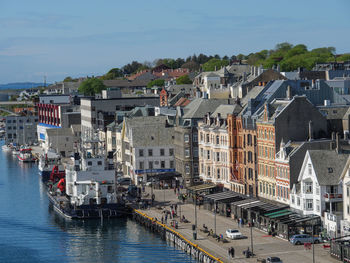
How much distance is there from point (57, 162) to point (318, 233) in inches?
3879

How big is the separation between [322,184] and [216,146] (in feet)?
121

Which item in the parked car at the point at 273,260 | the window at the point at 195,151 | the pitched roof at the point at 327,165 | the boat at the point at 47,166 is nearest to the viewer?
the parked car at the point at 273,260

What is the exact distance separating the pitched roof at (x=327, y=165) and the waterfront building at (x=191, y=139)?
43384 mm

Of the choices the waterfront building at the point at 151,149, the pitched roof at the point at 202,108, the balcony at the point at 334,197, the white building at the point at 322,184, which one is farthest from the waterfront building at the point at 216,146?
the balcony at the point at 334,197

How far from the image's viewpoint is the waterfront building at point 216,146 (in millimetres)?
129500

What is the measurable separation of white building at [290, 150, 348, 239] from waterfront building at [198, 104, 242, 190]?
92.7ft

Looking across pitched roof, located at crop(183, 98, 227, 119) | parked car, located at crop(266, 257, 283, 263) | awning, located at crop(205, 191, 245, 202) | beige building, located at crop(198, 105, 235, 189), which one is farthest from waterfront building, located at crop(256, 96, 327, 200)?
pitched roof, located at crop(183, 98, 227, 119)

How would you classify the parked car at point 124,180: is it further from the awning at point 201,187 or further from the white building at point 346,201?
the white building at point 346,201

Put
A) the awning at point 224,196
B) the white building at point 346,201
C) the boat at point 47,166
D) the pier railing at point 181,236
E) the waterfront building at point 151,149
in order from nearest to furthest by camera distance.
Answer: the pier railing at point 181,236, the white building at point 346,201, the awning at point 224,196, the waterfront building at point 151,149, the boat at point 47,166

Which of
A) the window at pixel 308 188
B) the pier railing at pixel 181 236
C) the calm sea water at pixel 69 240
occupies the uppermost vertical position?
the window at pixel 308 188

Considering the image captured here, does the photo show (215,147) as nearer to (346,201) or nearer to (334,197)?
(334,197)

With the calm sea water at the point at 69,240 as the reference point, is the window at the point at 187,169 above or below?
above

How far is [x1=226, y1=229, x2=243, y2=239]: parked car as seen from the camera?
97.6 metres

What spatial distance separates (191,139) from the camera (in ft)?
463
